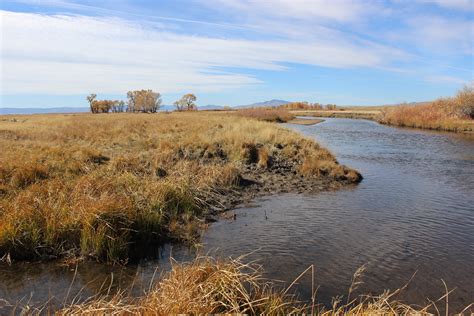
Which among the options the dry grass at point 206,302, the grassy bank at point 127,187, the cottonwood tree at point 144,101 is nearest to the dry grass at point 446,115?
the grassy bank at point 127,187

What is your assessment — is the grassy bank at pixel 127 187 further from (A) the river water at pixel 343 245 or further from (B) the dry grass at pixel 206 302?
(B) the dry grass at pixel 206 302

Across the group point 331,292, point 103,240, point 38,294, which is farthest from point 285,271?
point 38,294

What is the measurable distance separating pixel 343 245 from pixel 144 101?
105571 millimetres

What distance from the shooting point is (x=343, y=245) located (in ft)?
33.7

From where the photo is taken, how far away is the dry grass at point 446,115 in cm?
4850

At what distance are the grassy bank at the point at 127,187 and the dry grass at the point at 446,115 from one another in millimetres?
33459

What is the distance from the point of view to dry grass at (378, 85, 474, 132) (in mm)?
48500

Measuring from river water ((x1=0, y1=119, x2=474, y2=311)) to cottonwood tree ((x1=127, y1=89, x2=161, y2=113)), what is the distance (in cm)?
9810

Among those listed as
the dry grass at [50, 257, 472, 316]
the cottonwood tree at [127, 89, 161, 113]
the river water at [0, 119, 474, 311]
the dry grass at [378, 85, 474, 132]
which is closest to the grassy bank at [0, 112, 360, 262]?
the river water at [0, 119, 474, 311]

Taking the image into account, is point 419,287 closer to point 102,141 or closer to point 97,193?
point 97,193

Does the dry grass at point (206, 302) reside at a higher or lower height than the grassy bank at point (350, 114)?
lower

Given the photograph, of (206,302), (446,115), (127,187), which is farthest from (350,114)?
(206,302)

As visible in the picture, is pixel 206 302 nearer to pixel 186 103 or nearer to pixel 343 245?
pixel 343 245

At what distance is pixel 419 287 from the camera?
818 cm
